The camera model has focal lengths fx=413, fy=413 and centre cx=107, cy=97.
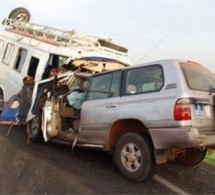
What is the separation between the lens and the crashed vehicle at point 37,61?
386 inches

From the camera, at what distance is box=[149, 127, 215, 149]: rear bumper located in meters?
5.97

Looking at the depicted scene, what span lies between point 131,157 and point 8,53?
708 centimetres

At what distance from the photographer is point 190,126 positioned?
6.04 meters

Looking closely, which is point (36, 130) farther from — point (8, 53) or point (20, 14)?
point (20, 14)

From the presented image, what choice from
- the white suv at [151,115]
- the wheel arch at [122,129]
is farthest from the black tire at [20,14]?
the wheel arch at [122,129]

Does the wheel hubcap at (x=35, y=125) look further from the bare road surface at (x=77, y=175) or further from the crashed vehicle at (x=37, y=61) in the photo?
the bare road surface at (x=77, y=175)

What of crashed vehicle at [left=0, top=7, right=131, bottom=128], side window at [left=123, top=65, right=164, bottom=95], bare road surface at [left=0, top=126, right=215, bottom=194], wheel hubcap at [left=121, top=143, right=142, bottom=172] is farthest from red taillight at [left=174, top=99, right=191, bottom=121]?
crashed vehicle at [left=0, top=7, right=131, bottom=128]

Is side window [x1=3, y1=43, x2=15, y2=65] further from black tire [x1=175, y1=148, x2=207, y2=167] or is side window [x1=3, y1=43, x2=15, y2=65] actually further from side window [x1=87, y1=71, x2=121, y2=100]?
black tire [x1=175, y1=148, x2=207, y2=167]

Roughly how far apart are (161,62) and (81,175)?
7.58 feet

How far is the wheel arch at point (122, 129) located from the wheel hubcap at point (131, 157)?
28 centimetres

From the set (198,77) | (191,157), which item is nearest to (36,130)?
(191,157)

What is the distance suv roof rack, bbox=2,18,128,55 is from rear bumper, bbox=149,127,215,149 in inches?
199

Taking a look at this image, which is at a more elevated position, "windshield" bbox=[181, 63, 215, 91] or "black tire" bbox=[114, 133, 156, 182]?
"windshield" bbox=[181, 63, 215, 91]

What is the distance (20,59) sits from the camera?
11641 mm
